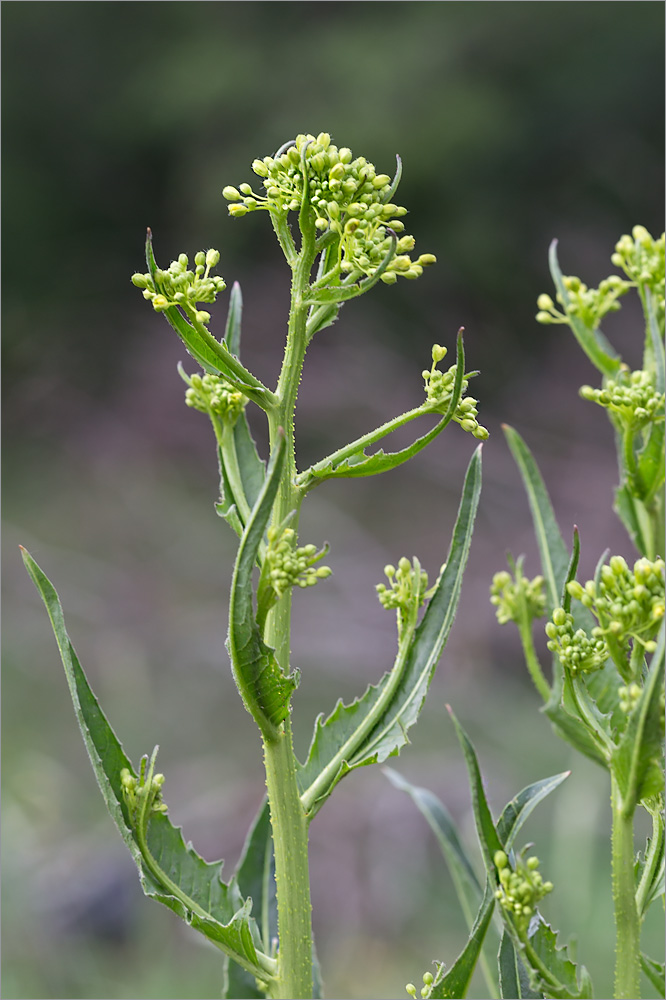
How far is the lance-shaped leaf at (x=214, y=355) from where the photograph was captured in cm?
66

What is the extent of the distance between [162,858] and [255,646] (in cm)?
21

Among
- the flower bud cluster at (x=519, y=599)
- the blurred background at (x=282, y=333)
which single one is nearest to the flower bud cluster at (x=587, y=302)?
the flower bud cluster at (x=519, y=599)

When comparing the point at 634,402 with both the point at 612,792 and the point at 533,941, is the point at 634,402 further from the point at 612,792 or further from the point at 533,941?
the point at 533,941

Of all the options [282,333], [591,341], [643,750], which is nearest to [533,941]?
[643,750]

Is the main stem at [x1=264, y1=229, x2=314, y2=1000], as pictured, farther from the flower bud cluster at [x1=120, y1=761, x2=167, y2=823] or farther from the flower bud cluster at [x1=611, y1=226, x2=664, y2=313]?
the flower bud cluster at [x1=611, y1=226, x2=664, y2=313]

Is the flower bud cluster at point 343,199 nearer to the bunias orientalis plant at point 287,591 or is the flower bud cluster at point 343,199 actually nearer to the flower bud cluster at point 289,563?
the bunias orientalis plant at point 287,591

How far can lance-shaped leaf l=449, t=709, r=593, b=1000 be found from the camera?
0.67 m

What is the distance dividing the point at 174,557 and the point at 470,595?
2047 millimetres

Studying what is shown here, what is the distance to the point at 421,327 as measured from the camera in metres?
7.22

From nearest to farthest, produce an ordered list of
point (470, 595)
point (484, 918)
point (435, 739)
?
point (484, 918)
point (435, 739)
point (470, 595)

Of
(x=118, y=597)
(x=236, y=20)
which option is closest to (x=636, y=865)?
(x=118, y=597)

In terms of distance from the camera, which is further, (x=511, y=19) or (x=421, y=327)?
(x=421, y=327)

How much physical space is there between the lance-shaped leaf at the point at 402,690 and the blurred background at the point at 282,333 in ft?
10.5

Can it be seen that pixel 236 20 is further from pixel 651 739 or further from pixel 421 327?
pixel 651 739
